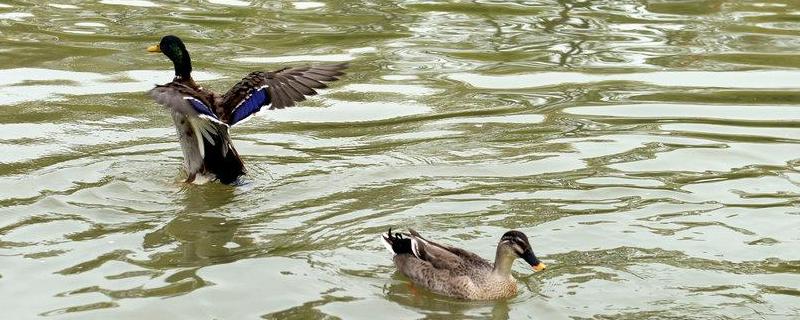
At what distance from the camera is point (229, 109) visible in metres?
10.8

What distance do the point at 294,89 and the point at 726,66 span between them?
5.62m

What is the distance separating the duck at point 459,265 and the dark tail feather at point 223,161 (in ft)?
7.74

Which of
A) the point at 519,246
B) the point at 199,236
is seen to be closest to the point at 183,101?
the point at 199,236

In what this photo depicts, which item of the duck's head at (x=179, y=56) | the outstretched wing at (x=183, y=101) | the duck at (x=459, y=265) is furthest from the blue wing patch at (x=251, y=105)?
the duck at (x=459, y=265)

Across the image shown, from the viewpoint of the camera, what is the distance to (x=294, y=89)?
1098cm

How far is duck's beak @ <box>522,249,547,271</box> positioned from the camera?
8.40 meters

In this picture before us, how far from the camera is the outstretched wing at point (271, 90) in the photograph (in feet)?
35.4

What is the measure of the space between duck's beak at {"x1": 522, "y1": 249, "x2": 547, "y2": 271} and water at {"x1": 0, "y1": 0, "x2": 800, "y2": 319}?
174 mm

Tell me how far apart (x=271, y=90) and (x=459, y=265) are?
294cm

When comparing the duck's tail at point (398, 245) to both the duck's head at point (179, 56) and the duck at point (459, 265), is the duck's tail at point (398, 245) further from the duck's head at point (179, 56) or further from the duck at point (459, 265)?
the duck's head at point (179, 56)

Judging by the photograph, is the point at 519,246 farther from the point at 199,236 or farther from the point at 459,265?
the point at 199,236

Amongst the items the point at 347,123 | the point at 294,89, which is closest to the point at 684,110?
the point at 347,123

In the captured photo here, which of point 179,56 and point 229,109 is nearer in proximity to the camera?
point 229,109

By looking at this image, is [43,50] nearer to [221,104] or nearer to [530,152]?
[221,104]
